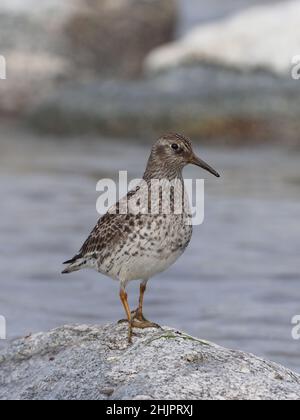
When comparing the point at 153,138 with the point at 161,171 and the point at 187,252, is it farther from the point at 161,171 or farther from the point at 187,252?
the point at 161,171

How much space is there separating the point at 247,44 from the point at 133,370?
17038 mm

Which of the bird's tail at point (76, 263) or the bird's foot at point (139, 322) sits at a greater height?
the bird's tail at point (76, 263)

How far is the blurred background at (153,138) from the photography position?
13.0 metres

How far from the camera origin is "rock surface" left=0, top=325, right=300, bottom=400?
7.74 m

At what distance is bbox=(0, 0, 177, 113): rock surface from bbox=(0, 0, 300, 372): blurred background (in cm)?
3

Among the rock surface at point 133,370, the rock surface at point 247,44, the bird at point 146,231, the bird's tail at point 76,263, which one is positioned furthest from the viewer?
the rock surface at point 247,44

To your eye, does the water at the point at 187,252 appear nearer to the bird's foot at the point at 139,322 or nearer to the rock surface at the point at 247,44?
the bird's foot at the point at 139,322

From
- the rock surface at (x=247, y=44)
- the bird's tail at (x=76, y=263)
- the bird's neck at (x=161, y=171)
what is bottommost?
the bird's tail at (x=76, y=263)

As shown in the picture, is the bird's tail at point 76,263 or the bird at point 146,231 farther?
the bird's tail at point 76,263

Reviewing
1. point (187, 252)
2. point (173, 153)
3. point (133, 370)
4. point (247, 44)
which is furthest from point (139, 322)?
point (247, 44)

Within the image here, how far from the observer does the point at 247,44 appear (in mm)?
24281

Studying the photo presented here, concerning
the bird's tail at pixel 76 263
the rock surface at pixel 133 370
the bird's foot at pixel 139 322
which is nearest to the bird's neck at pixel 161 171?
the bird's tail at pixel 76 263

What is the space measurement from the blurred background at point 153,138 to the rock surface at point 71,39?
3 centimetres

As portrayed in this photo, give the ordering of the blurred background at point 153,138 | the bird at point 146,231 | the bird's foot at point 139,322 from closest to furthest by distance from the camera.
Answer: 1. the bird at point 146,231
2. the bird's foot at point 139,322
3. the blurred background at point 153,138
